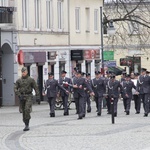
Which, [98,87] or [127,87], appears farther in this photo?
[127,87]

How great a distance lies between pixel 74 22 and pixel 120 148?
Answer: 118ft

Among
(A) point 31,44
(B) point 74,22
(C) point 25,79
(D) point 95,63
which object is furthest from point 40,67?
(C) point 25,79

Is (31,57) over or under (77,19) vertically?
under

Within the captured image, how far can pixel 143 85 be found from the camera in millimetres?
32375

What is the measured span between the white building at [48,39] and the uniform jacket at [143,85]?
12.6 m

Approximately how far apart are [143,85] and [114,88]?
128 cm

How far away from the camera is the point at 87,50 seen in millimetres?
56875

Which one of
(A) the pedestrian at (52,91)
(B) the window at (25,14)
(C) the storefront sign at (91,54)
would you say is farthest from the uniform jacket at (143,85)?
(C) the storefront sign at (91,54)

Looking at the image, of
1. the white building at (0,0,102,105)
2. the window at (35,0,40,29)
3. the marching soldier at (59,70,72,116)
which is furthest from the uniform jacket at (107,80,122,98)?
the window at (35,0,40,29)

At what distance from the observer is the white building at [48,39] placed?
45.4 metres

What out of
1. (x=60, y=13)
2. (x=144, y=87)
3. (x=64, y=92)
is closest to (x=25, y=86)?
(x=144, y=87)

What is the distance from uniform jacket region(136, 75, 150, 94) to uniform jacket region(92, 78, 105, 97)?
1677 millimetres

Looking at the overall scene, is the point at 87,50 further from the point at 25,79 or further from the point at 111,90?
the point at 25,79

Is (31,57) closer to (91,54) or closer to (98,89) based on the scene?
(91,54)
